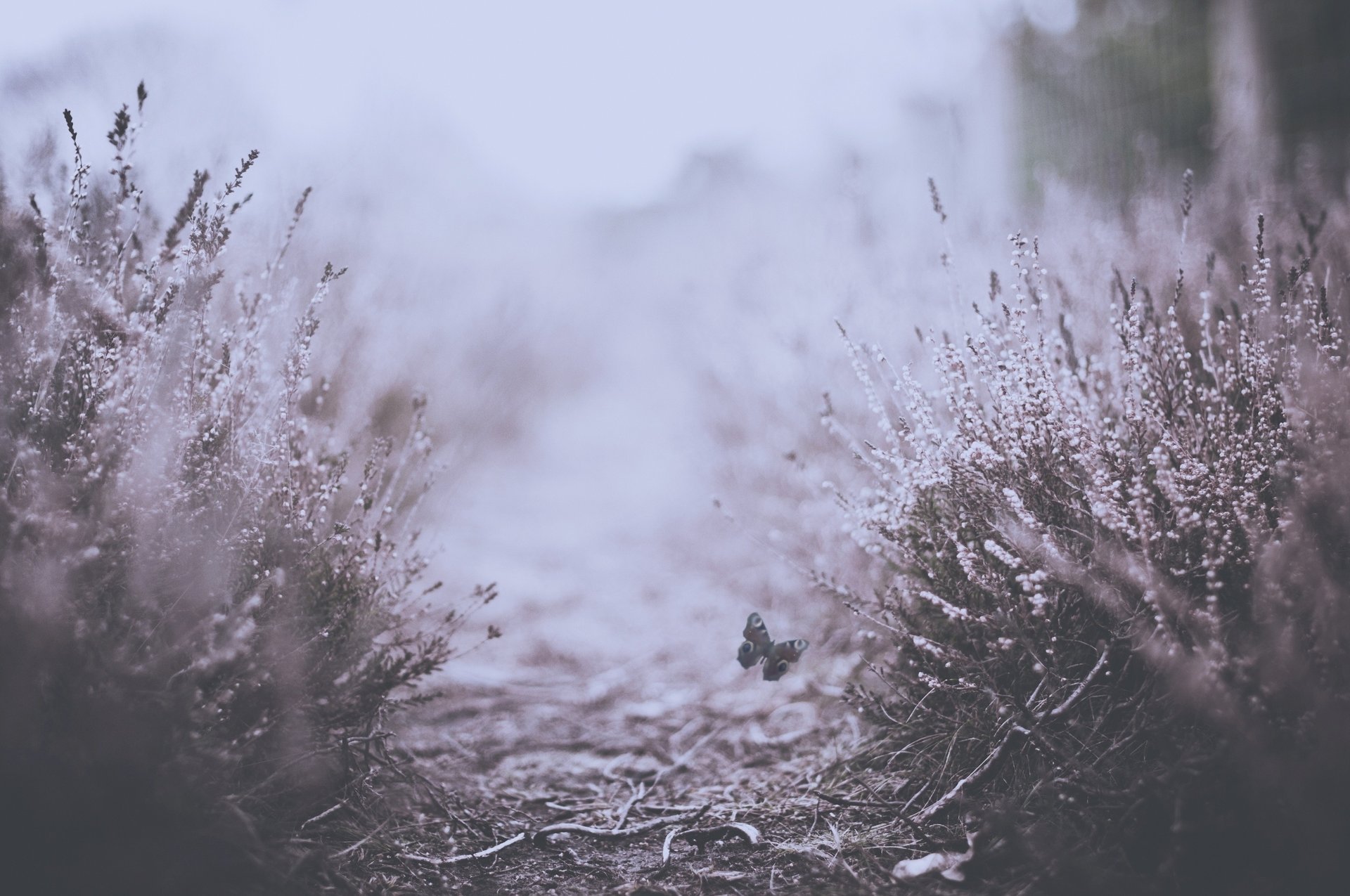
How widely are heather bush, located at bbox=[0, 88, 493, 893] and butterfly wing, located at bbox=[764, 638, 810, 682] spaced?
84 cm

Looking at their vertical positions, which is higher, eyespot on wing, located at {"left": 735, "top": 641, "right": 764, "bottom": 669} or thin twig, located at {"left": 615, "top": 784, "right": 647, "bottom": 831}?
eyespot on wing, located at {"left": 735, "top": 641, "right": 764, "bottom": 669}

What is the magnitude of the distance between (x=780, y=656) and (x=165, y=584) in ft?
4.84

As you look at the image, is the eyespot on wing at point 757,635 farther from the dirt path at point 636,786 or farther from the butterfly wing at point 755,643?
the dirt path at point 636,786

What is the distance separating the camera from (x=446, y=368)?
5020 mm

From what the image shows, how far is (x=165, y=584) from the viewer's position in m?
1.56

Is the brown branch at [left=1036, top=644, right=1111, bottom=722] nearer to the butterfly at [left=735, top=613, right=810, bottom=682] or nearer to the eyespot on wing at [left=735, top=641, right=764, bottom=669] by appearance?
the butterfly at [left=735, top=613, right=810, bottom=682]

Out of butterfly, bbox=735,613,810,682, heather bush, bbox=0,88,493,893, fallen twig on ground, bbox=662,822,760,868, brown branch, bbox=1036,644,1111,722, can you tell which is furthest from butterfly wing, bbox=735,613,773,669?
heather bush, bbox=0,88,493,893

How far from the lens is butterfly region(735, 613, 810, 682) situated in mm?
1840

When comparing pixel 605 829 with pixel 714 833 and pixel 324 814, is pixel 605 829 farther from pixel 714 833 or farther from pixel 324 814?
pixel 324 814

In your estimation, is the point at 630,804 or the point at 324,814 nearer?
the point at 324,814

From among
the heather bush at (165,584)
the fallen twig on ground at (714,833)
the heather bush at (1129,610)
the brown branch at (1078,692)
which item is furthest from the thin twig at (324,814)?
the brown branch at (1078,692)

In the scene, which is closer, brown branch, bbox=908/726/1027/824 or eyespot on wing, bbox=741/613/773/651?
brown branch, bbox=908/726/1027/824

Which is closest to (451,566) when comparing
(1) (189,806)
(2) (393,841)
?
(2) (393,841)

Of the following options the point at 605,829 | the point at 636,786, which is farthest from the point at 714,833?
the point at 636,786
